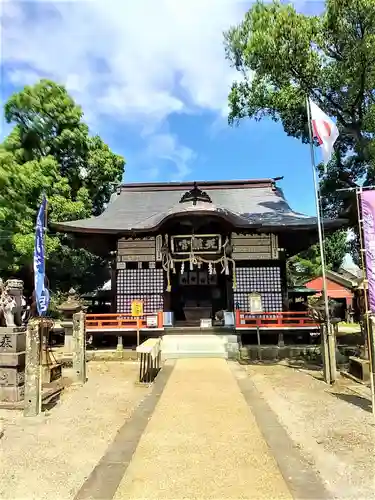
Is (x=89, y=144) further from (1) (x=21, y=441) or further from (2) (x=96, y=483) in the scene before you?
(2) (x=96, y=483)

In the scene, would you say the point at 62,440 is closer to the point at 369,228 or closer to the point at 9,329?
the point at 9,329

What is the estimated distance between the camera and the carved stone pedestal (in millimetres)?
6543

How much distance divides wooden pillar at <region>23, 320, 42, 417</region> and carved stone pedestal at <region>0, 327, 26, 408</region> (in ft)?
1.60

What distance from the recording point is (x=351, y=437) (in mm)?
5035

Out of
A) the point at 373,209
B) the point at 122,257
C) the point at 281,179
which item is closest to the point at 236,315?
the point at 122,257

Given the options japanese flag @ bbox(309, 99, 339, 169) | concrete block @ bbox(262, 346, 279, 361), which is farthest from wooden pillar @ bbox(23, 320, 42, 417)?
concrete block @ bbox(262, 346, 279, 361)

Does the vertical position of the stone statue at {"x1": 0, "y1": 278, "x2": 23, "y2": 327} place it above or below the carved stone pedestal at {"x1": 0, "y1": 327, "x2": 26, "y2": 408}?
above

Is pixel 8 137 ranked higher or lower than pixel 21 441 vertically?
higher

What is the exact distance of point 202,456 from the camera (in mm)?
4383

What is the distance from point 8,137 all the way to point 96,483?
58.7 feet

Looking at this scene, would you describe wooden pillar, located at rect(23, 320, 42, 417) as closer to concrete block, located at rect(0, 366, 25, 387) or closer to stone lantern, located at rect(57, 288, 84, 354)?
concrete block, located at rect(0, 366, 25, 387)

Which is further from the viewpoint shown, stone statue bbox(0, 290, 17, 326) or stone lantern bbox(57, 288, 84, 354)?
stone lantern bbox(57, 288, 84, 354)

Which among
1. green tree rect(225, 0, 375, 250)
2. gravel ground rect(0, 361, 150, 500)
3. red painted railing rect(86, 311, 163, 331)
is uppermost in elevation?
green tree rect(225, 0, 375, 250)

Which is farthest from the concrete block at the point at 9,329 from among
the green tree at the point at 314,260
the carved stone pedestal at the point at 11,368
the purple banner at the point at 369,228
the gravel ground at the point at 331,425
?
the green tree at the point at 314,260
